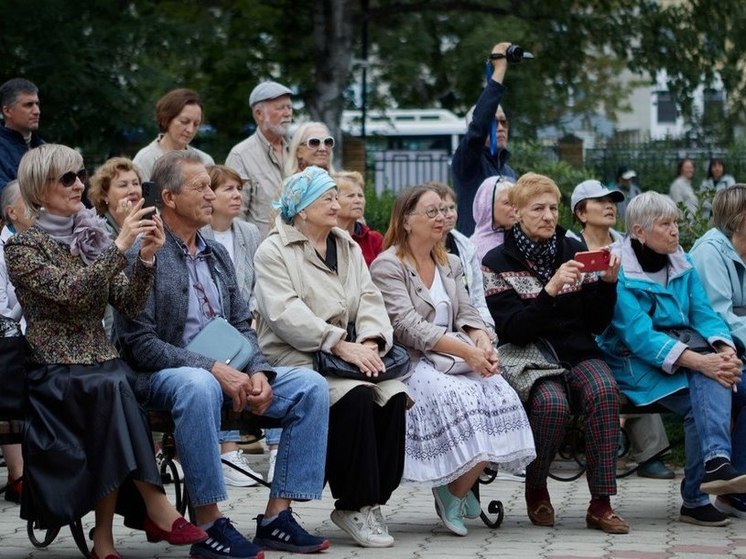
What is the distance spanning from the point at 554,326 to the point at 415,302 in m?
0.72

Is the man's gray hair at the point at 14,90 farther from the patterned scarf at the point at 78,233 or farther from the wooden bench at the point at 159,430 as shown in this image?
the patterned scarf at the point at 78,233

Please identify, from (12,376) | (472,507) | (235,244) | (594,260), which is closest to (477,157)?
(235,244)

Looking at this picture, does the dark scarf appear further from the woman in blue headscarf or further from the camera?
the camera

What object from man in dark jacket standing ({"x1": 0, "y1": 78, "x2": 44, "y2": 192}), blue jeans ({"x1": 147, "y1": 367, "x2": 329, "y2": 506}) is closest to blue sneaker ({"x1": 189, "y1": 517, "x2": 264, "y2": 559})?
blue jeans ({"x1": 147, "y1": 367, "x2": 329, "y2": 506})

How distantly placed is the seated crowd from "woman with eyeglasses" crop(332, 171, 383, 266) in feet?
0.07

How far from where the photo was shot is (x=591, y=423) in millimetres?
7980

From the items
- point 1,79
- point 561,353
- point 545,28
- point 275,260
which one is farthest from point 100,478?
point 545,28

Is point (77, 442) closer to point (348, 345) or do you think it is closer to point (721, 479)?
point (348, 345)

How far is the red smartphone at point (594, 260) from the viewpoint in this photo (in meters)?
7.97

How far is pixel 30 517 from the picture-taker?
260 inches

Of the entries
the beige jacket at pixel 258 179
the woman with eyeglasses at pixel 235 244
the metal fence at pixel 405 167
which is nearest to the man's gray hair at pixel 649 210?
the woman with eyeglasses at pixel 235 244

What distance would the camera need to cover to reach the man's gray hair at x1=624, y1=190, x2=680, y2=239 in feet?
27.9

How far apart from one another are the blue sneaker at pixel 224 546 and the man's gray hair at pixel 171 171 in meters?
1.56

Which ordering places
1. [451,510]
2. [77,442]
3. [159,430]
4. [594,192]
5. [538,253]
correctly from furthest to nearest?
[594,192] < [538,253] < [451,510] < [159,430] < [77,442]
